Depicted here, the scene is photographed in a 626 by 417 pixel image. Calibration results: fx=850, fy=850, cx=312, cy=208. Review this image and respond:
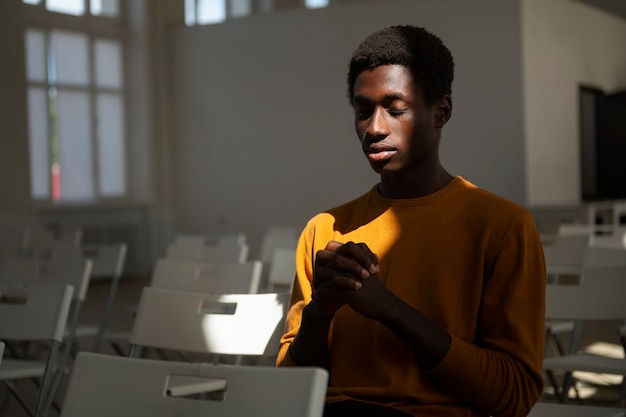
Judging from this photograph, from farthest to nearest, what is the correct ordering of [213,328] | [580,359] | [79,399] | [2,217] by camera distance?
[2,217] → [580,359] → [213,328] → [79,399]

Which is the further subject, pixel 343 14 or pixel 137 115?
pixel 137 115

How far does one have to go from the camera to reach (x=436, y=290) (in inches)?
68.7

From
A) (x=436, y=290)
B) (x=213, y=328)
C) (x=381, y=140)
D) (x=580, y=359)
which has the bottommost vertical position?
(x=580, y=359)

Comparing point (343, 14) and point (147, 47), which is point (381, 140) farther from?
point (147, 47)

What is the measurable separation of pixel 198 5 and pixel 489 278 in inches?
478

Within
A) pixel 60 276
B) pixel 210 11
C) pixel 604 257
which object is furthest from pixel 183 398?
pixel 210 11

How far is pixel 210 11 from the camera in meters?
13.5

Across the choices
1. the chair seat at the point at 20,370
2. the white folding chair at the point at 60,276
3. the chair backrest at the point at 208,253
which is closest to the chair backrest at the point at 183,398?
the chair seat at the point at 20,370

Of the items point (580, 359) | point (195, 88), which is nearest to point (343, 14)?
point (195, 88)

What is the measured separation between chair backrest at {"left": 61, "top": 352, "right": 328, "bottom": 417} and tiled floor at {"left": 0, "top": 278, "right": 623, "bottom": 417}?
2606 mm

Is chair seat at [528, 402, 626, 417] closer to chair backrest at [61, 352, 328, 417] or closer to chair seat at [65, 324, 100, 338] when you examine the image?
chair backrest at [61, 352, 328, 417]

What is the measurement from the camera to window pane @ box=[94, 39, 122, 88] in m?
11.6

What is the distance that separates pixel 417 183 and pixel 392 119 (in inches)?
6.6

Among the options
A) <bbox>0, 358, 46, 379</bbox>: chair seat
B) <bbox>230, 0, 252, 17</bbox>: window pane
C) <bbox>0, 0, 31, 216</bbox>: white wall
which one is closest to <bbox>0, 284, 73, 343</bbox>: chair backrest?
<bbox>0, 358, 46, 379</bbox>: chair seat
